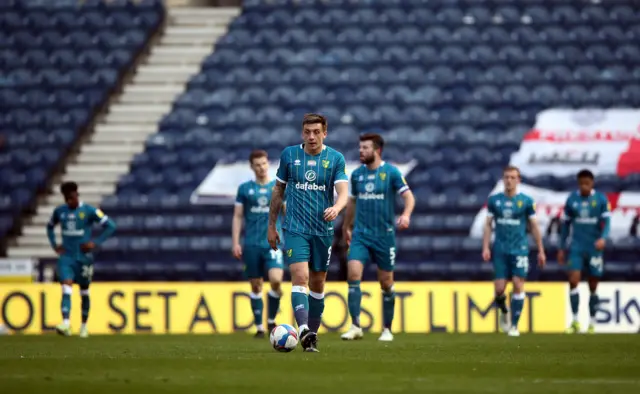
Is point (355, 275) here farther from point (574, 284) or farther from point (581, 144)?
point (581, 144)

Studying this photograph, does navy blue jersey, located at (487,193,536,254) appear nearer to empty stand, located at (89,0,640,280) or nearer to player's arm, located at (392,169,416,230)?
player's arm, located at (392,169,416,230)

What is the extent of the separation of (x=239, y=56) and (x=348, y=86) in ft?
8.58

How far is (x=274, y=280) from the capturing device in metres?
15.0

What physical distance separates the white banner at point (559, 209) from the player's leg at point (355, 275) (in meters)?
6.64

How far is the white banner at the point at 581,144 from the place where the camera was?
2178cm

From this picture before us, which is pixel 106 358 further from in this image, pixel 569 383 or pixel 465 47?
pixel 465 47

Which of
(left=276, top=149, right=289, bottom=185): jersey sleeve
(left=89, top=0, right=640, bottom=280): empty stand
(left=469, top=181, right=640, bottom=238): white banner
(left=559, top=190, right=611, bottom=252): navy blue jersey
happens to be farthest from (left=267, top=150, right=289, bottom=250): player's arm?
(left=469, top=181, right=640, bottom=238): white banner

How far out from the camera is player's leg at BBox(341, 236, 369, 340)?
45.8 ft

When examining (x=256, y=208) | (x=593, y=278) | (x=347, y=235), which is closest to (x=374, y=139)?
(x=347, y=235)

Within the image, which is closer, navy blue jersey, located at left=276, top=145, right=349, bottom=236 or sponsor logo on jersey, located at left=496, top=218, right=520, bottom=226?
navy blue jersey, located at left=276, top=145, right=349, bottom=236

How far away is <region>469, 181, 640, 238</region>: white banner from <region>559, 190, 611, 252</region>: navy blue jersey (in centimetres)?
296

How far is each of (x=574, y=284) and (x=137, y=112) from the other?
34.2ft

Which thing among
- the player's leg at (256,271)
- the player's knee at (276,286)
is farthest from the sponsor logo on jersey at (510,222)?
the player's leg at (256,271)

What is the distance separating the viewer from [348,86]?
23.6 m
